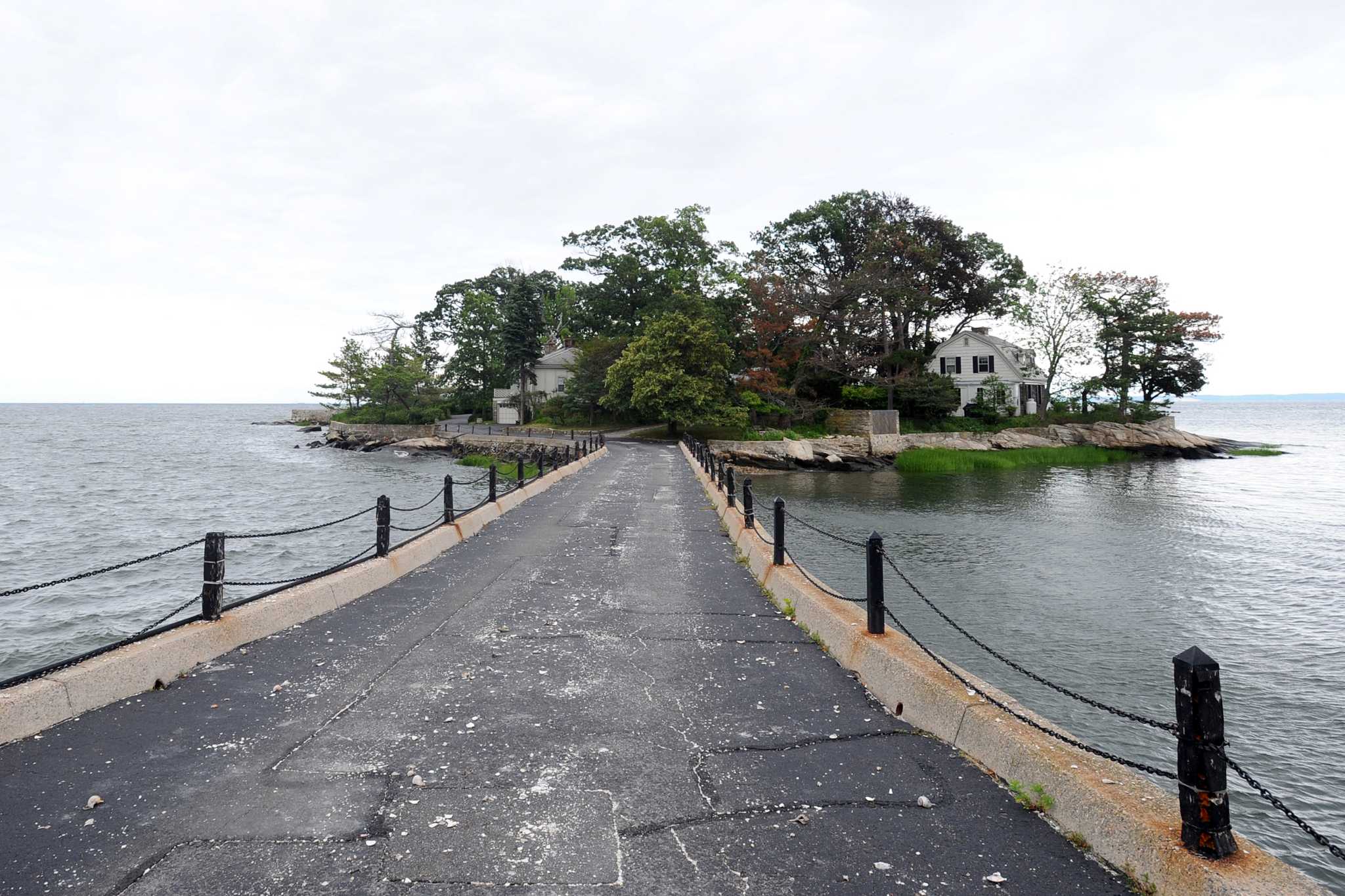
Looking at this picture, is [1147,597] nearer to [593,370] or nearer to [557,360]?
[593,370]

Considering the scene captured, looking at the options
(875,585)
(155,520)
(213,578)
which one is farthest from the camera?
(155,520)

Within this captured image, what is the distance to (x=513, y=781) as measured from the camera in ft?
16.5

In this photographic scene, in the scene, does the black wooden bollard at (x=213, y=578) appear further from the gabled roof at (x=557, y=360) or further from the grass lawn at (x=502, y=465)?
the gabled roof at (x=557, y=360)

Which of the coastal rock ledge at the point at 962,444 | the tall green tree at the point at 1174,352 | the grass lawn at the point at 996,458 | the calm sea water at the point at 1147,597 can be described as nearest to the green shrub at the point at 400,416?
the coastal rock ledge at the point at 962,444

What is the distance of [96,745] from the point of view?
5461mm

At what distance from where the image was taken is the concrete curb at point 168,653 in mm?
5668

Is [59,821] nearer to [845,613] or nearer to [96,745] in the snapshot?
[96,745]

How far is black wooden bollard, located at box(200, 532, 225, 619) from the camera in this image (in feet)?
25.0

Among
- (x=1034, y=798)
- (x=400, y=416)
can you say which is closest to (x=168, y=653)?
(x=1034, y=798)

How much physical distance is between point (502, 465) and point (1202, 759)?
1751 inches

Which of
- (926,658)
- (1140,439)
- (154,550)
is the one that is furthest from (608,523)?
(1140,439)

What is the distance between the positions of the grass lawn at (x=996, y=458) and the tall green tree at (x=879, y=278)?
647 cm

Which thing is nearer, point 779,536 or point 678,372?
point 779,536

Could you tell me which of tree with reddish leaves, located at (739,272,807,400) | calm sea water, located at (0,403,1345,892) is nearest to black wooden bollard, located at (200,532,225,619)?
calm sea water, located at (0,403,1345,892)
